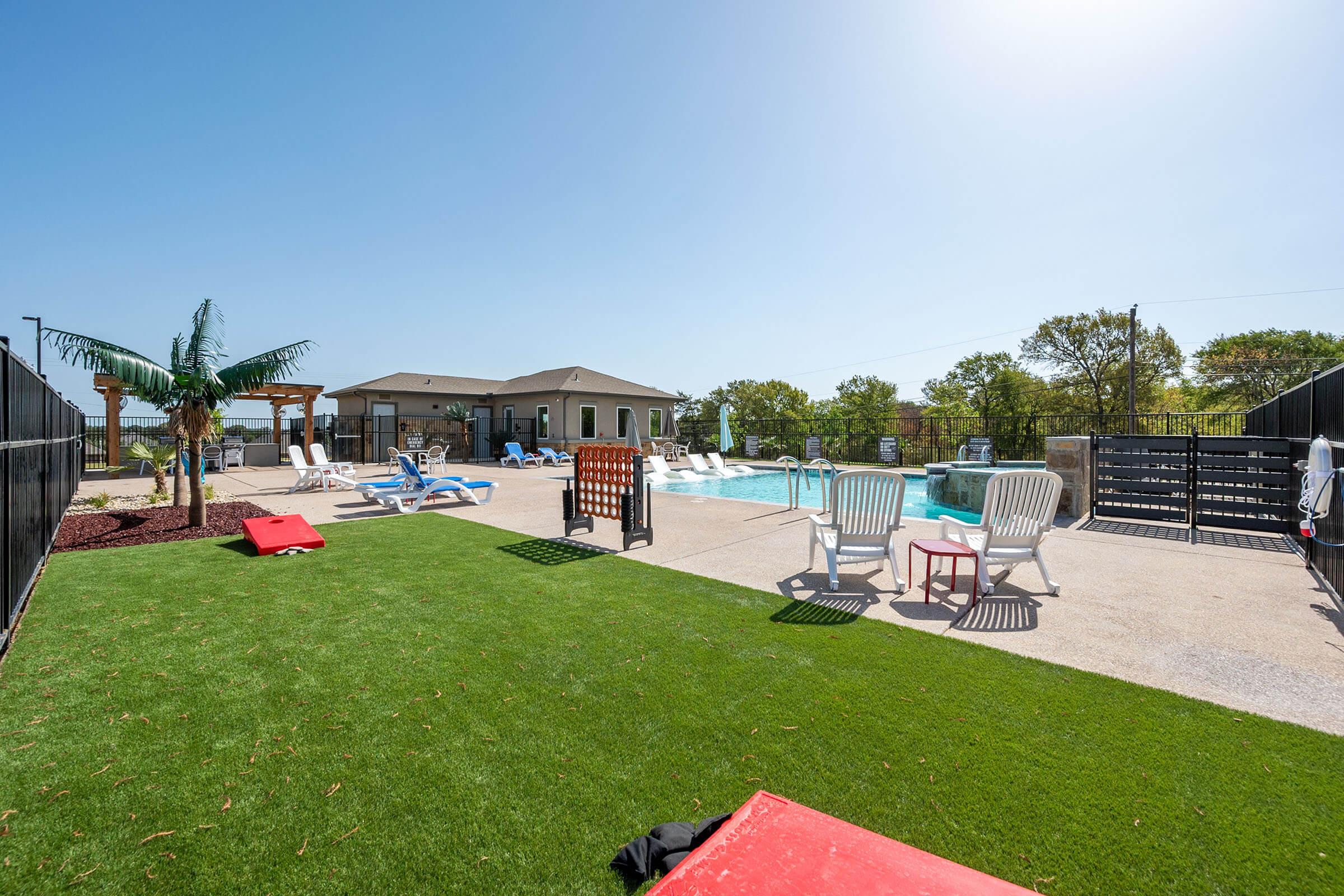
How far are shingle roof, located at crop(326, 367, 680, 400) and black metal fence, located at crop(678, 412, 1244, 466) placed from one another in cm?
426

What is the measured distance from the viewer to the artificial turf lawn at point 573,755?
1.83 m

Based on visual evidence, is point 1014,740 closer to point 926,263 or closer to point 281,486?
point 281,486

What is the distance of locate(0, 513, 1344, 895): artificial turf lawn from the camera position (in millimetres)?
1828

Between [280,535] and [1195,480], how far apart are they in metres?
12.6

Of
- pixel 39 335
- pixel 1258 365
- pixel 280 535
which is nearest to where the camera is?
pixel 280 535

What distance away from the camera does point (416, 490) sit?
1041 cm

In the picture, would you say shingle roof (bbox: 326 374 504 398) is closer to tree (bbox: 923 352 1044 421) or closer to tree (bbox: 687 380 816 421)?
tree (bbox: 687 380 816 421)

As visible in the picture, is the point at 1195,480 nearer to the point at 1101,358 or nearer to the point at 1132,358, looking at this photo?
the point at 1132,358

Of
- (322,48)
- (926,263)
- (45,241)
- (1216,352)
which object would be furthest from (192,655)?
(1216,352)

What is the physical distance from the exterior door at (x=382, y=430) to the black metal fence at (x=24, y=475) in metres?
16.3

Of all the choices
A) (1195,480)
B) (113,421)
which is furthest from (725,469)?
(113,421)

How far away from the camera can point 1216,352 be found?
33.3 metres

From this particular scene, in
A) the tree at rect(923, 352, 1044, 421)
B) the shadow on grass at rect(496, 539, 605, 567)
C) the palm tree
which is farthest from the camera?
the tree at rect(923, 352, 1044, 421)

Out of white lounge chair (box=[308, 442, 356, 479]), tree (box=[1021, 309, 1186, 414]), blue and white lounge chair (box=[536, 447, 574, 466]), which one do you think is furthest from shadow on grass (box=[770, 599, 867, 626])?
tree (box=[1021, 309, 1186, 414])
